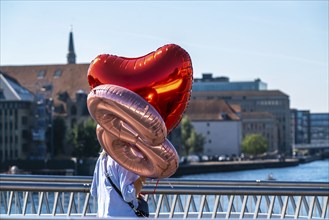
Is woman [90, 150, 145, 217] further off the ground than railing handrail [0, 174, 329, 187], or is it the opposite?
woman [90, 150, 145, 217]

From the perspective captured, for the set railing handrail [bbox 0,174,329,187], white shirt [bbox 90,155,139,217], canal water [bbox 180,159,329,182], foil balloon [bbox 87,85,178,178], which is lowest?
canal water [bbox 180,159,329,182]

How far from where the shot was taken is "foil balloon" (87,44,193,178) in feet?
31.1

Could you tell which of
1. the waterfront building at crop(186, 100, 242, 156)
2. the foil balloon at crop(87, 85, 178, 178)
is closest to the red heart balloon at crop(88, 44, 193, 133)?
the foil balloon at crop(87, 85, 178, 178)

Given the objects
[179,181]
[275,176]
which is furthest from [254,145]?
[179,181]

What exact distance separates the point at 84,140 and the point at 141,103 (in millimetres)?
95880

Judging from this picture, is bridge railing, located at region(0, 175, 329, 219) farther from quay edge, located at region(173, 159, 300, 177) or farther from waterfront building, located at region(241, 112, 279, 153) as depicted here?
waterfront building, located at region(241, 112, 279, 153)

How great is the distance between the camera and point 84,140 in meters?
105

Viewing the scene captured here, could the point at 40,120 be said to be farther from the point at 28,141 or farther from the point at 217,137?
the point at 217,137

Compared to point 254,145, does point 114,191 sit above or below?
above

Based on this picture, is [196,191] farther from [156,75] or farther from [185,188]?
[156,75]

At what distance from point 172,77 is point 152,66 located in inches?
8.2

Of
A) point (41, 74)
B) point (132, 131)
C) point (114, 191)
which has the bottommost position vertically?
point (41, 74)

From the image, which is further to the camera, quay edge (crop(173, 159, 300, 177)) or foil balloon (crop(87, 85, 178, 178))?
quay edge (crop(173, 159, 300, 177))

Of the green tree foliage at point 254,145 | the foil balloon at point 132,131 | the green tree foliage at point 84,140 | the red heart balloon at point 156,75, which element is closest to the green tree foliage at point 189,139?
the green tree foliage at point 254,145
